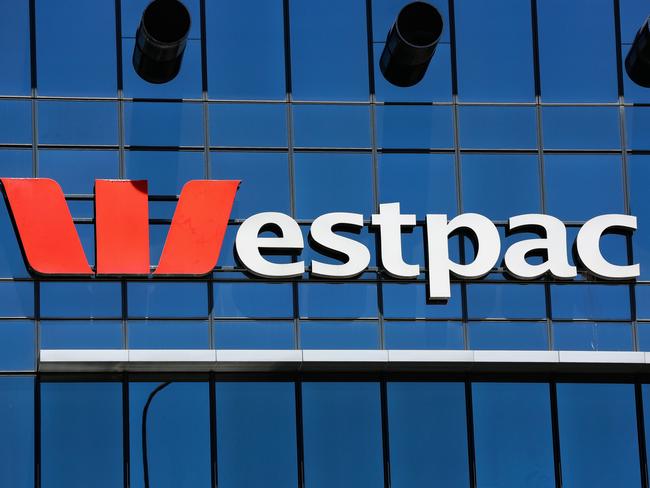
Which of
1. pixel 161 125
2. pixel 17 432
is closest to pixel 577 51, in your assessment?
pixel 161 125

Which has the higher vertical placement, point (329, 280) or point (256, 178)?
point (256, 178)

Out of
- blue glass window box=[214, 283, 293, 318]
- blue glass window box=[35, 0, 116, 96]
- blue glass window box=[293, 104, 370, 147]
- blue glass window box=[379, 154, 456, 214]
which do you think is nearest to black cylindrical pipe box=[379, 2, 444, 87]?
blue glass window box=[293, 104, 370, 147]

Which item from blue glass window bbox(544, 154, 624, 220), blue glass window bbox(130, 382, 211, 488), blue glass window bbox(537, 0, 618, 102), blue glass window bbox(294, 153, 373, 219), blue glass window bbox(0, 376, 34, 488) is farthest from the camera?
blue glass window bbox(537, 0, 618, 102)

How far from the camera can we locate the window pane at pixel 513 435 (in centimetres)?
3409

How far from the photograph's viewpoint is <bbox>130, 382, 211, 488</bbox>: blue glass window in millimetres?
33219

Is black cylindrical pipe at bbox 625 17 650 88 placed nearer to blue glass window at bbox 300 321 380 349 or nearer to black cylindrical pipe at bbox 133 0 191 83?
blue glass window at bbox 300 321 380 349

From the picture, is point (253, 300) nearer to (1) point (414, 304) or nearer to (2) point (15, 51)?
(1) point (414, 304)

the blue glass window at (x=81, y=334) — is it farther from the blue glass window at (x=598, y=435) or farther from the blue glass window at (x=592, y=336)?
the blue glass window at (x=598, y=435)

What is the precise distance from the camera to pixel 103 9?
116 ft

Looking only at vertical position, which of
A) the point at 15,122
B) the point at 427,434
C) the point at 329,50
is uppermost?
the point at 329,50

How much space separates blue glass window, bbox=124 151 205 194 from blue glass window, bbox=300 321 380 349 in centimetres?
373

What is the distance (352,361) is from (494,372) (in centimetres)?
304

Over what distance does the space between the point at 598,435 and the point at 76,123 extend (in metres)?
12.1

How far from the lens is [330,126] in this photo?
116 feet
